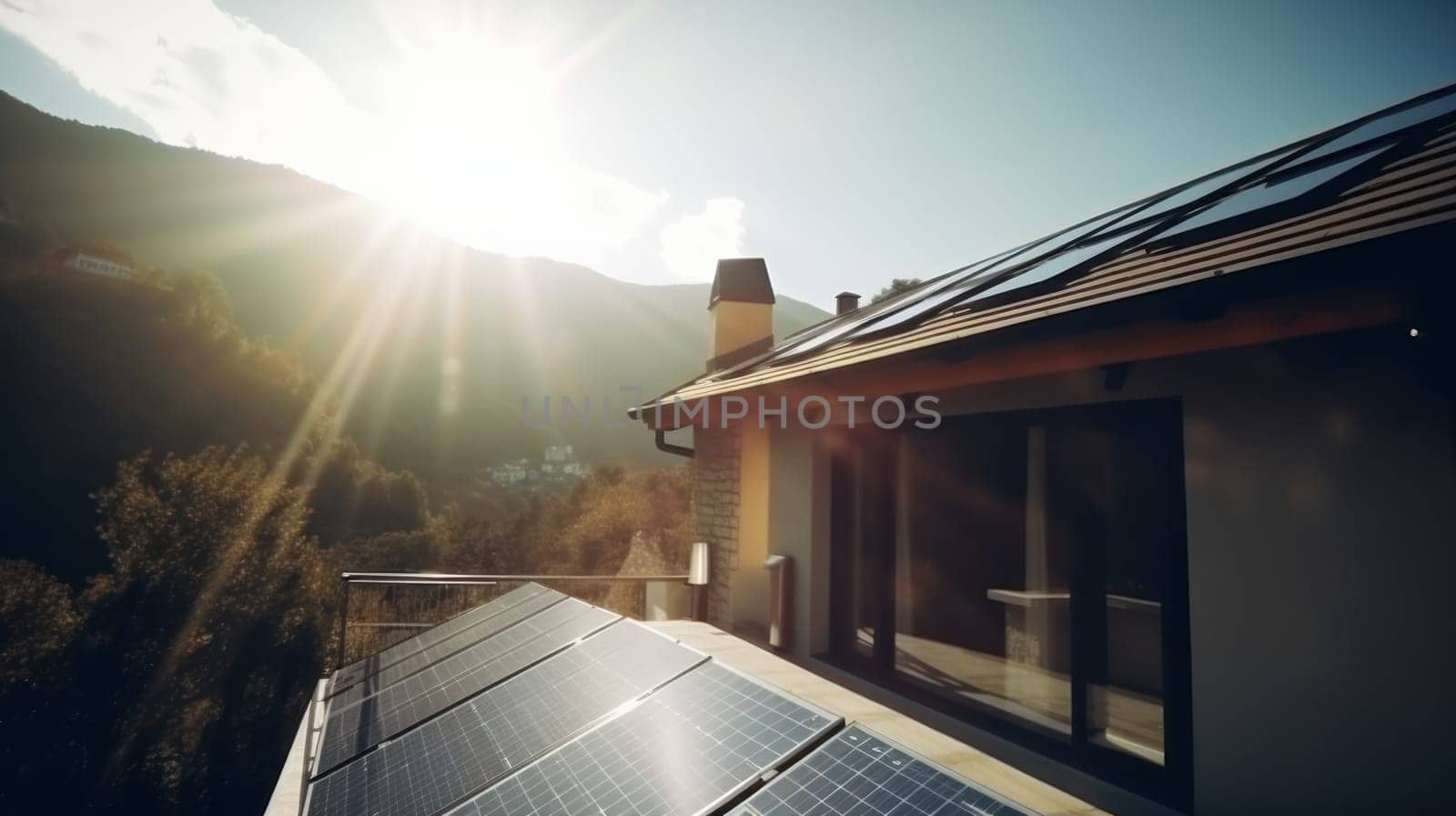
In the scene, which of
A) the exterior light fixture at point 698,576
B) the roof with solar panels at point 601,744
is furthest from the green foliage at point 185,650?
the roof with solar panels at point 601,744

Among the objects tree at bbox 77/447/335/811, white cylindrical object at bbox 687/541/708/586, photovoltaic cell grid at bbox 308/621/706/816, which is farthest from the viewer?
tree at bbox 77/447/335/811

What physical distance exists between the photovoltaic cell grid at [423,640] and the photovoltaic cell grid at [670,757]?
253cm

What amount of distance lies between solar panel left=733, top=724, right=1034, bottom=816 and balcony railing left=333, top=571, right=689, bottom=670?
5676mm

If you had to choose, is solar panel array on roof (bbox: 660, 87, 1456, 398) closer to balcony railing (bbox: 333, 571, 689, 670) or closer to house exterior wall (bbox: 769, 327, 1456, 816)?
house exterior wall (bbox: 769, 327, 1456, 816)

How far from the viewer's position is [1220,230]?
339 centimetres

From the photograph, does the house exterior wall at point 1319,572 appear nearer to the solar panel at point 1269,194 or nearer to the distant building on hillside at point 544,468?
the solar panel at point 1269,194

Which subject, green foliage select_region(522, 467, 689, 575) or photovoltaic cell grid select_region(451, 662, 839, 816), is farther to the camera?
green foliage select_region(522, 467, 689, 575)

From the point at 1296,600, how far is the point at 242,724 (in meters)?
21.8

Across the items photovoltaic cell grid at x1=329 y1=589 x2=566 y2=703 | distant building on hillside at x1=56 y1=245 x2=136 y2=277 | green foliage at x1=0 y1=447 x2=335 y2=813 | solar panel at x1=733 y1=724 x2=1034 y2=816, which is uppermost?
distant building on hillside at x1=56 y1=245 x2=136 y2=277

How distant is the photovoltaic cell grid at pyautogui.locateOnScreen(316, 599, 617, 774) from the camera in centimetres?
303

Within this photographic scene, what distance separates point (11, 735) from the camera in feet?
44.5

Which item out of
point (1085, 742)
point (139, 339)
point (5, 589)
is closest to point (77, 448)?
point (139, 339)

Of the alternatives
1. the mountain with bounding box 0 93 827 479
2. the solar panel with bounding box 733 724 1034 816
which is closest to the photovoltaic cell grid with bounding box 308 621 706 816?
the solar panel with bounding box 733 724 1034 816

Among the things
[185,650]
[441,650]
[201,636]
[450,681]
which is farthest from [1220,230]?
[201,636]
